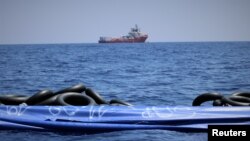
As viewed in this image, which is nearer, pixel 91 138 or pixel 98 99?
pixel 91 138

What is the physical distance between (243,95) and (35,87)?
1735 centimetres

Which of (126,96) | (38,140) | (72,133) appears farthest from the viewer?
(126,96)

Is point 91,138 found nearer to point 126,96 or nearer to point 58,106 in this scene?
point 58,106

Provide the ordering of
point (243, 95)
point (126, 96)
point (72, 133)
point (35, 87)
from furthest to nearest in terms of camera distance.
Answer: point (35, 87) → point (126, 96) → point (243, 95) → point (72, 133)

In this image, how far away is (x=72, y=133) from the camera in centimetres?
1133

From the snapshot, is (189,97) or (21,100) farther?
(189,97)

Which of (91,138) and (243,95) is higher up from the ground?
(243,95)

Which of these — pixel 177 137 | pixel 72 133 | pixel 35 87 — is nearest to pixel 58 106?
pixel 72 133

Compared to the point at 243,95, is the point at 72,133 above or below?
below

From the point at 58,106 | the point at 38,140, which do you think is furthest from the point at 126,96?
the point at 38,140

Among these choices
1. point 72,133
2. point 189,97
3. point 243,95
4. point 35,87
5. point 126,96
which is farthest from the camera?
point 35,87

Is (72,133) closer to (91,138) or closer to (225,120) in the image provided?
(91,138)

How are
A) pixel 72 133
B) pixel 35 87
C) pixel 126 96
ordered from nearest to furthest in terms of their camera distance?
pixel 72 133 < pixel 126 96 < pixel 35 87

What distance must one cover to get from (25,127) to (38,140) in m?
1.10
